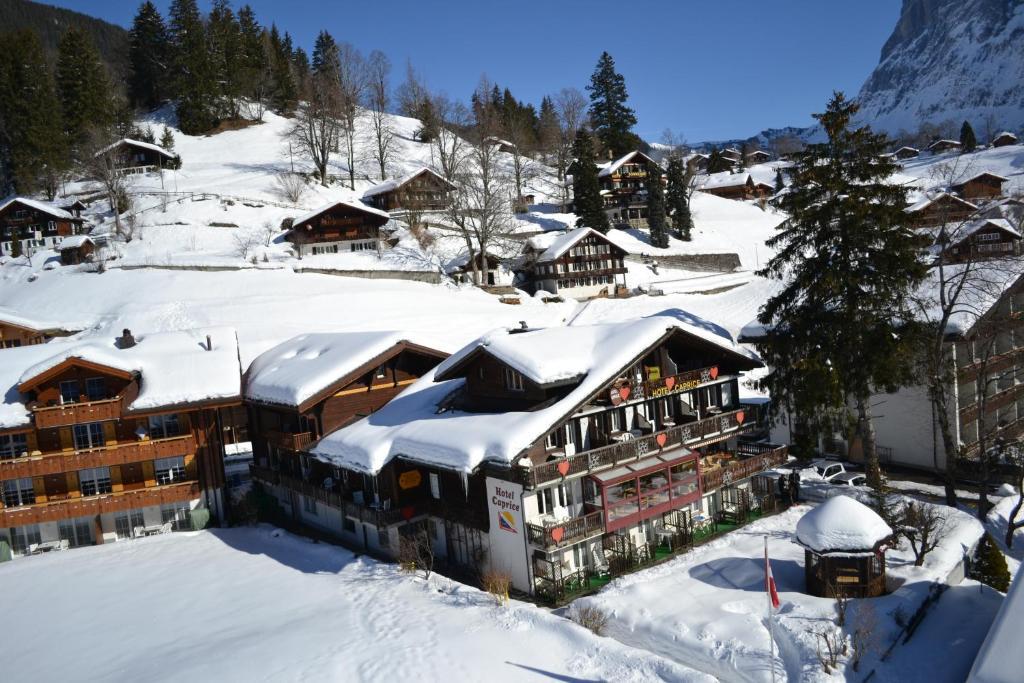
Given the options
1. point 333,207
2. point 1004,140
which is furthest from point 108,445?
point 1004,140

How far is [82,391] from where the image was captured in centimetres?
3075

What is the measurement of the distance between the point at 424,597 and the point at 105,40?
624 ft

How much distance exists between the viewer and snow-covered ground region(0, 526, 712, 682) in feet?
59.3

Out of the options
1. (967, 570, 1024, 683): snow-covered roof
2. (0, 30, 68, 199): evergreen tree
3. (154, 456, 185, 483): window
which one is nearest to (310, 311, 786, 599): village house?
(154, 456, 185, 483): window

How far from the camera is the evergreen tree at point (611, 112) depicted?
102688mm

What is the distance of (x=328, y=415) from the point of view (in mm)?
30453

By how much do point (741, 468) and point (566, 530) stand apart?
871 centimetres

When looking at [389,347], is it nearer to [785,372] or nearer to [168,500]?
[168,500]

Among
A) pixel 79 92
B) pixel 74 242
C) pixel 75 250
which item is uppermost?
pixel 79 92

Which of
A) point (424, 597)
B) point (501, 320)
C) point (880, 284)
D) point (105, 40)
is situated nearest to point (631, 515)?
point (424, 597)

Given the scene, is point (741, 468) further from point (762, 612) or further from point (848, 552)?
point (762, 612)

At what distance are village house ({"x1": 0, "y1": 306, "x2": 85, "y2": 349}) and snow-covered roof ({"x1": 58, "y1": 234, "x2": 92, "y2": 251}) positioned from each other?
15.0 m

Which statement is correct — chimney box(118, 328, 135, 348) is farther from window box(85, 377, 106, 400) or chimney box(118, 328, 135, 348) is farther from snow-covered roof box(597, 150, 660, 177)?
snow-covered roof box(597, 150, 660, 177)

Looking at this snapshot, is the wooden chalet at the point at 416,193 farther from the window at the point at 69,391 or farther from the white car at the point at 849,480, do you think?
the white car at the point at 849,480
